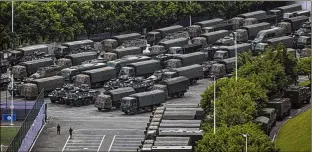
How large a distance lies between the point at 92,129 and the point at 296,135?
19290 mm

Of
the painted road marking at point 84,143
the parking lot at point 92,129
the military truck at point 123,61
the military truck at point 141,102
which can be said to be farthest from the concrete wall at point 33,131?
the military truck at point 123,61

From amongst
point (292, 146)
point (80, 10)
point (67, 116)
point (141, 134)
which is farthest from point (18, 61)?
point (292, 146)

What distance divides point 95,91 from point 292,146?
97.5ft

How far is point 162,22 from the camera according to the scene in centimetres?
14325

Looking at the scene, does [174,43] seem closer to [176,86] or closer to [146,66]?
[146,66]

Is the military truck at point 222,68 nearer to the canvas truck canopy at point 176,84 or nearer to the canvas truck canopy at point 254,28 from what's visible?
the canvas truck canopy at point 176,84

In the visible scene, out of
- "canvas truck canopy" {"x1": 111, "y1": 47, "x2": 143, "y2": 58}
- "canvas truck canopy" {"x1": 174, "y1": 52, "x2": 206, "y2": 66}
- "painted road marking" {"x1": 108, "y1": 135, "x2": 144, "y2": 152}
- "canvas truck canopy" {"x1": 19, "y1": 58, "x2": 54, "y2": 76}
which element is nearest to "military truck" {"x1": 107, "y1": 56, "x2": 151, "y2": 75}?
"canvas truck canopy" {"x1": 111, "y1": 47, "x2": 143, "y2": 58}

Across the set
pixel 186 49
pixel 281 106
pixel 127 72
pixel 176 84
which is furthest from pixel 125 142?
pixel 186 49

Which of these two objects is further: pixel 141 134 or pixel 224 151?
pixel 141 134

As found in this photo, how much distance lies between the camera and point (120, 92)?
331 ft

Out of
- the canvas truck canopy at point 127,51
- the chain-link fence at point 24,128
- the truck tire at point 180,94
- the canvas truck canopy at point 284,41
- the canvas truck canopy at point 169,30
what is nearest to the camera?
the chain-link fence at point 24,128

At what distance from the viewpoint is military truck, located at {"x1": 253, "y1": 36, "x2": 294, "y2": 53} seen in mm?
122438

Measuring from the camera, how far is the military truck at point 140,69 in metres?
113

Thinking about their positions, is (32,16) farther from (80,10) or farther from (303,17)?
(303,17)
